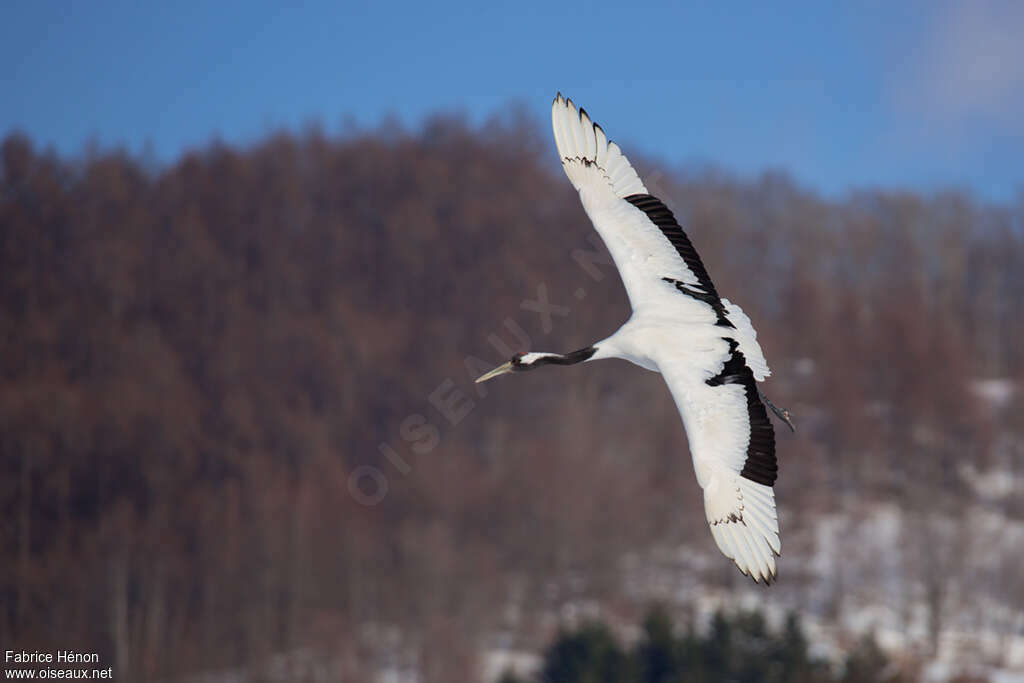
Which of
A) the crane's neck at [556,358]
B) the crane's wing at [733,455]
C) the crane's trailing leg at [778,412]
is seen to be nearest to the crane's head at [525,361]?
the crane's neck at [556,358]

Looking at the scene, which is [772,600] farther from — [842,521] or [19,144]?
[19,144]

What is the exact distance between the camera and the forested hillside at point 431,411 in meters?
46.8

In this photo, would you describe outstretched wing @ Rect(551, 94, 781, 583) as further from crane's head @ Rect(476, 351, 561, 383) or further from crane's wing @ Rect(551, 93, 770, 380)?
crane's head @ Rect(476, 351, 561, 383)

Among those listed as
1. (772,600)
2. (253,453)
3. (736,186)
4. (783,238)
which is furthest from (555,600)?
(736,186)

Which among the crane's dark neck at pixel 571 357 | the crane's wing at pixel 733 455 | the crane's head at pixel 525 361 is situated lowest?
the crane's wing at pixel 733 455

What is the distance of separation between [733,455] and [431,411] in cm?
5773

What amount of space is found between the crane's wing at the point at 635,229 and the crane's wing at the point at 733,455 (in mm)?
→ 607

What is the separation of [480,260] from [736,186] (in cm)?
2479

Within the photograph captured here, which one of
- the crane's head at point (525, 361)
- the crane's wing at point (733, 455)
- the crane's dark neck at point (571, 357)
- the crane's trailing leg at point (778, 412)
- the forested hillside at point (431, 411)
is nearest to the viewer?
the crane's wing at point (733, 455)

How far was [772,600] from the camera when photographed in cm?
4703

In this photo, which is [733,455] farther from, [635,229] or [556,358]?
[635,229]

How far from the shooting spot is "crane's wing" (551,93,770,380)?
28.0ft

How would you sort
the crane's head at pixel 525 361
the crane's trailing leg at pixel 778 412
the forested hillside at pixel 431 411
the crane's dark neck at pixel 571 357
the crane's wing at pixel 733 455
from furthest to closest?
the forested hillside at pixel 431 411 < the crane's head at pixel 525 361 < the crane's dark neck at pixel 571 357 < the crane's trailing leg at pixel 778 412 < the crane's wing at pixel 733 455

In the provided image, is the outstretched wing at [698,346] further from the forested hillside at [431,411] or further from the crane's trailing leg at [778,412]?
the forested hillside at [431,411]
